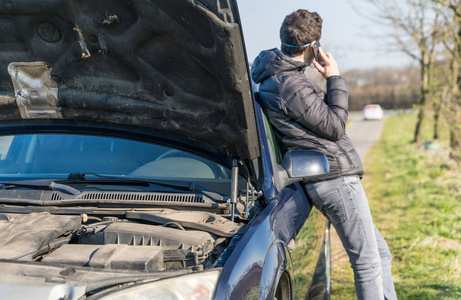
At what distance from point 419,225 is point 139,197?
498 cm

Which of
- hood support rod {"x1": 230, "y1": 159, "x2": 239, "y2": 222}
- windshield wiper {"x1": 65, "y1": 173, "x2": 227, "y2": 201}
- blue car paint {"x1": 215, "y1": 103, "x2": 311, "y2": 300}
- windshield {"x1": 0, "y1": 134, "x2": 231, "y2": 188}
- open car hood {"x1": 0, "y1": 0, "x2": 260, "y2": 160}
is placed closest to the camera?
blue car paint {"x1": 215, "y1": 103, "x2": 311, "y2": 300}

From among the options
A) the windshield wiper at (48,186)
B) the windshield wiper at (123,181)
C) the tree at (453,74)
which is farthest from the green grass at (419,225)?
the windshield wiper at (48,186)

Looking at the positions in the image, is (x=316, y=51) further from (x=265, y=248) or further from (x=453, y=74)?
(x=453, y=74)

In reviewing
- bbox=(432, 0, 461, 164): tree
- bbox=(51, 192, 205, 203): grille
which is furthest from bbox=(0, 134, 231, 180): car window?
bbox=(432, 0, 461, 164): tree

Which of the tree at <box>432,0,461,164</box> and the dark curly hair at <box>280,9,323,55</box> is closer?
the dark curly hair at <box>280,9,323,55</box>

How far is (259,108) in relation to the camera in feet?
10.3

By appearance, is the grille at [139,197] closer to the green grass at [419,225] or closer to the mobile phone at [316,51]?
the mobile phone at [316,51]

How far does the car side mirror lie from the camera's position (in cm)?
288

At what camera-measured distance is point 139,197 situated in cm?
275

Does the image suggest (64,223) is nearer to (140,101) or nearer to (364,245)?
(140,101)

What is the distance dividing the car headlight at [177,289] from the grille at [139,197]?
2.45ft

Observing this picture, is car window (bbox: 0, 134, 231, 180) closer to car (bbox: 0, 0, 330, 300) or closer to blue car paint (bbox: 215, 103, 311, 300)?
car (bbox: 0, 0, 330, 300)

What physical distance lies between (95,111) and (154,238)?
952 mm

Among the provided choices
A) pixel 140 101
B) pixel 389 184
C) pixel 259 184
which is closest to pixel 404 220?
pixel 389 184
